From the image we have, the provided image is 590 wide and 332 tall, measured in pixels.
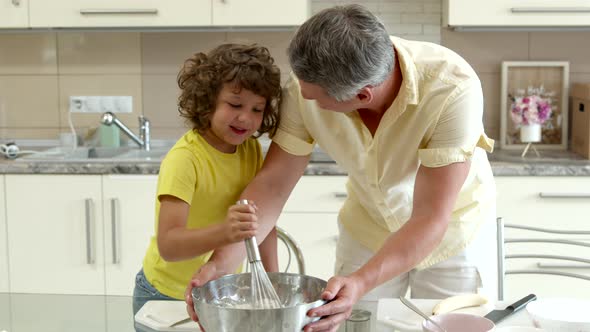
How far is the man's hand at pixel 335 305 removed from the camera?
1.37 m

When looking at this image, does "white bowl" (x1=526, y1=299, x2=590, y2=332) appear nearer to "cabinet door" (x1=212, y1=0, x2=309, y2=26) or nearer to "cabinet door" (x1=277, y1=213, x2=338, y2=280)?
"cabinet door" (x1=277, y1=213, x2=338, y2=280)

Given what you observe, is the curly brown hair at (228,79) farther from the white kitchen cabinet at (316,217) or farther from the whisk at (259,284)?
the white kitchen cabinet at (316,217)

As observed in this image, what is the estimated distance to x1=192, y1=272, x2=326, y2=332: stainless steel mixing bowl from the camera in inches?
50.4

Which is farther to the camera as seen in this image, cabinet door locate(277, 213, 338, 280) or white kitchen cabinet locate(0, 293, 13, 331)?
cabinet door locate(277, 213, 338, 280)

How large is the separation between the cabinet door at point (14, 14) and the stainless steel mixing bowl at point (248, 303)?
2.07 meters

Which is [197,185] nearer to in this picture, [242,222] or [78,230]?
[242,222]

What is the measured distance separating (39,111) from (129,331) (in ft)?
7.47

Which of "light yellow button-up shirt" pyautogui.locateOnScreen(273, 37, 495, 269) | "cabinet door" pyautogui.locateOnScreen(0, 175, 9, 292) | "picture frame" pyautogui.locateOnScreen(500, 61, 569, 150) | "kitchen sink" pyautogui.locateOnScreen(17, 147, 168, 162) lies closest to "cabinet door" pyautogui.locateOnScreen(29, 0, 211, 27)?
"kitchen sink" pyautogui.locateOnScreen(17, 147, 168, 162)

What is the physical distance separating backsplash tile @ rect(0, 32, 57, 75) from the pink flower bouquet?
72.4 inches

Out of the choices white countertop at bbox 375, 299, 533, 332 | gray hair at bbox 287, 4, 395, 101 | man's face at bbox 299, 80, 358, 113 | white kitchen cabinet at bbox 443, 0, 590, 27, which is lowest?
white countertop at bbox 375, 299, 533, 332

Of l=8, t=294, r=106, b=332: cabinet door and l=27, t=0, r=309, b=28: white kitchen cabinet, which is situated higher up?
l=27, t=0, r=309, b=28: white kitchen cabinet

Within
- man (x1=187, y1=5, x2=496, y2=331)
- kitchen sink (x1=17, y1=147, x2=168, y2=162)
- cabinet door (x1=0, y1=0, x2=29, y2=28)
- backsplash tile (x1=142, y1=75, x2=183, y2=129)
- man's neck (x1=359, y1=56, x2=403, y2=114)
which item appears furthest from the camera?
backsplash tile (x1=142, y1=75, x2=183, y2=129)

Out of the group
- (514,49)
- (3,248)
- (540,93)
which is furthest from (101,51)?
(540,93)

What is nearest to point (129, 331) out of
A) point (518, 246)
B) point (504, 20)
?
point (518, 246)
